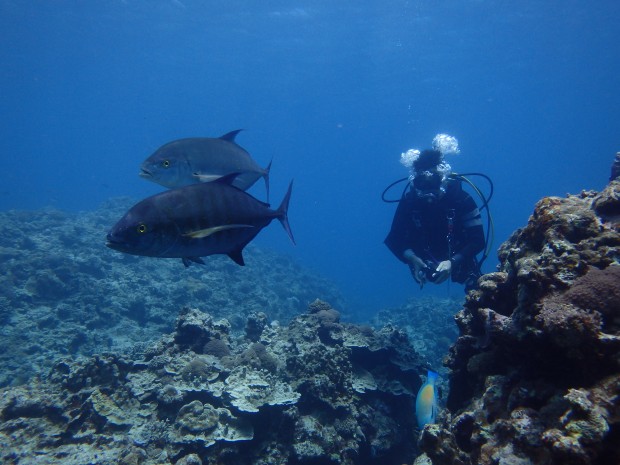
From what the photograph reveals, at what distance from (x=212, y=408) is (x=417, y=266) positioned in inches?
180

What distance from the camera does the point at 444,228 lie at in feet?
25.2

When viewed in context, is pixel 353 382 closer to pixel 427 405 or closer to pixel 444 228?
pixel 427 405

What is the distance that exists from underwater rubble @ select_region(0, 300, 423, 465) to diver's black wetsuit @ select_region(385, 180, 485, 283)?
91.1 inches

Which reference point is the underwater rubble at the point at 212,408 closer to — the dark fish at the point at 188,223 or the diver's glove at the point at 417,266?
the diver's glove at the point at 417,266

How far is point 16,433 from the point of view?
4.90 metres

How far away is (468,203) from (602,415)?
635 cm

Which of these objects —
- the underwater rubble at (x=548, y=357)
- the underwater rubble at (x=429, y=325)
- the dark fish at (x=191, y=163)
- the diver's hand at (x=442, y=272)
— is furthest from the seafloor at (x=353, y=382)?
the underwater rubble at (x=429, y=325)

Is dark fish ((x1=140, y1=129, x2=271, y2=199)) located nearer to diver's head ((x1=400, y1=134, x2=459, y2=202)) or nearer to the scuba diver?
the scuba diver

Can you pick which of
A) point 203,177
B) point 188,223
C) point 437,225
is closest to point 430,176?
point 437,225

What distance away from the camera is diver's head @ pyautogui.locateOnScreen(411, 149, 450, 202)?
25.1 ft

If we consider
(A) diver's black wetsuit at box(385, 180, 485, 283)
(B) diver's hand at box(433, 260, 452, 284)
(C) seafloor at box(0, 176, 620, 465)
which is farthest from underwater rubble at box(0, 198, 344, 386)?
(B) diver's hand at box(433, 260, 452, 284)

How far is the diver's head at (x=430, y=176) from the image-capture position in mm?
7656

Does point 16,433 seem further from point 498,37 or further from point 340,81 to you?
point 340,81

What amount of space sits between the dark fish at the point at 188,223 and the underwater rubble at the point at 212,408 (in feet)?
10.7
